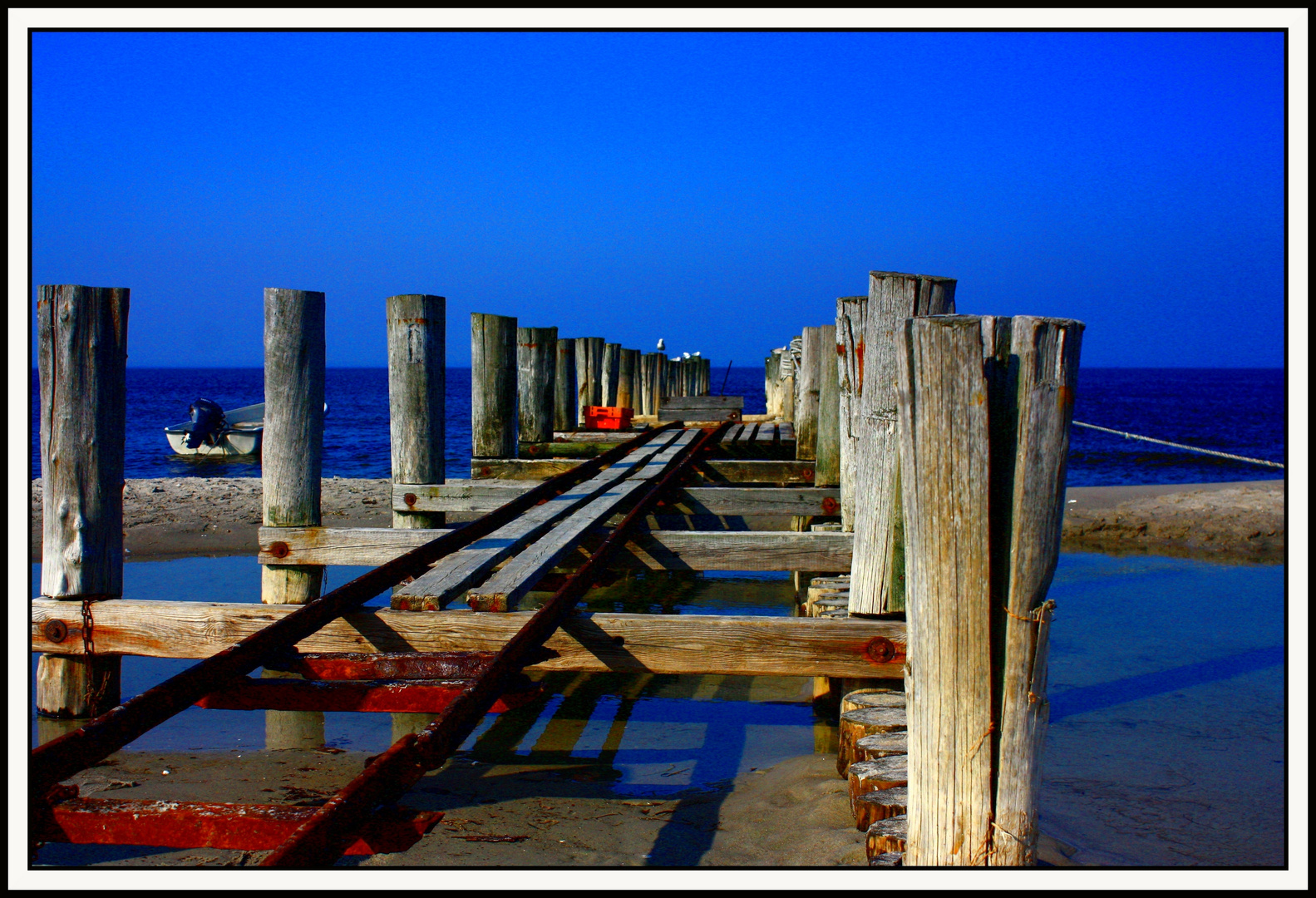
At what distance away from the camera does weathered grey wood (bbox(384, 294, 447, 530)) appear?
650cm

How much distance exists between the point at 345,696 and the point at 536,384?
7.51 meters

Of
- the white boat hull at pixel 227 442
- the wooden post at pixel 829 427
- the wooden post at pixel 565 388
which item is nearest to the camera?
the wooden post at pixel 829 427

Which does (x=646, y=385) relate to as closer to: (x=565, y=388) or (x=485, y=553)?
(x=565, y=388)

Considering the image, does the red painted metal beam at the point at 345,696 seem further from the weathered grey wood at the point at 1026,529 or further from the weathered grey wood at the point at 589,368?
the weathered grey wood at the point at 589,368

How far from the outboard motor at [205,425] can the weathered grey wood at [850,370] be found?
2580 centimetres

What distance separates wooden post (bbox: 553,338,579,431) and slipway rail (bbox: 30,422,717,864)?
7.44 metres

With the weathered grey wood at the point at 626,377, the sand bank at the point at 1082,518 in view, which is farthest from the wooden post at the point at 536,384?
the weathered grey wood at the point at 626,377

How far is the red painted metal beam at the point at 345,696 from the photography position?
10.2 feet

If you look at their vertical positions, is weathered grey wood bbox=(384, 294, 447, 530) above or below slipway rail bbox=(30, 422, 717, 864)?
above

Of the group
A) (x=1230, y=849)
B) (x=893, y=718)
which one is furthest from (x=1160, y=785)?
(x=893, y=718)

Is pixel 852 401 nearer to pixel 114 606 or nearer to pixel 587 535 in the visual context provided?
pixel 587 535

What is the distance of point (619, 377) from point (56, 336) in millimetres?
14092

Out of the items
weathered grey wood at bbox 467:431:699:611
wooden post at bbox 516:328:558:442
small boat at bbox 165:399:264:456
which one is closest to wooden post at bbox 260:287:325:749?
weathered grey wood at bbox 467:431:699:611

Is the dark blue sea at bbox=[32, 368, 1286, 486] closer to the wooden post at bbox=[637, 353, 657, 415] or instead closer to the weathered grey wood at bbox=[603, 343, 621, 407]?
the wooden post at bbox=[637, 353, 657, 415]
